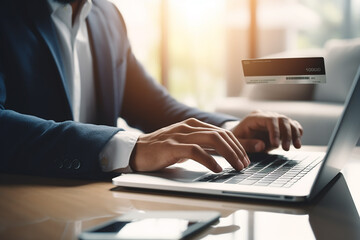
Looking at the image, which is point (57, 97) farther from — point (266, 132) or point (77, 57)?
point (266, 132)

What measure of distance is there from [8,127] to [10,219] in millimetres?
287

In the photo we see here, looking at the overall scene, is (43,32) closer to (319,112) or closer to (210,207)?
(210,207)

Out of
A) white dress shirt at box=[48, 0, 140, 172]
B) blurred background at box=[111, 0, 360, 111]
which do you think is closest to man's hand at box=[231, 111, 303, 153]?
white dress shirt at box=[48, 0, 140, 172]

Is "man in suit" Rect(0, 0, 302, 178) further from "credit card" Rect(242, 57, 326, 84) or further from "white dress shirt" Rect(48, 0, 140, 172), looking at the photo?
"credit card" Rect(242, 57, 326, 84)

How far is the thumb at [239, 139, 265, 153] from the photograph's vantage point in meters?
0.88

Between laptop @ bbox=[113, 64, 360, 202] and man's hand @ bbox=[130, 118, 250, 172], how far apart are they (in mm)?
18

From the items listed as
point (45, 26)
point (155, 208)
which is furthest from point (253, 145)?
point (45, 26)

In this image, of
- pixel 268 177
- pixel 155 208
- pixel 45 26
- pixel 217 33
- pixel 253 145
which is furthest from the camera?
pixel 217 33

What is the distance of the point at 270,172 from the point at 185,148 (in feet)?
0.45

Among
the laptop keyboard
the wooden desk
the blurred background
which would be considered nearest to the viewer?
the wooden desk

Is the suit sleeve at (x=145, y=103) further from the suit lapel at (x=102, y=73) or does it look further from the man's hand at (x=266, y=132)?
the man's hand at (x=266, y=132)

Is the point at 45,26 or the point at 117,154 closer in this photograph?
the point at 117,154

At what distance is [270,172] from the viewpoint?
671 mm

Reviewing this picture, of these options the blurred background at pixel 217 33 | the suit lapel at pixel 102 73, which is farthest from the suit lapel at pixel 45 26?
the blurred background at pixel 217 33
